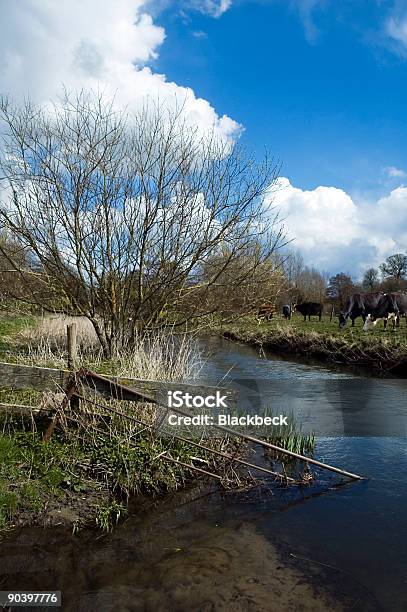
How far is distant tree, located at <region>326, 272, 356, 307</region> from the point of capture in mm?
37603

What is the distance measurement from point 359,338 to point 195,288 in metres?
8.71

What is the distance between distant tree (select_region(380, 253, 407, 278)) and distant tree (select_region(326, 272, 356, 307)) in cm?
423

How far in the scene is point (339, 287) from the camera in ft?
142

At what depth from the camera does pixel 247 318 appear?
11.3m

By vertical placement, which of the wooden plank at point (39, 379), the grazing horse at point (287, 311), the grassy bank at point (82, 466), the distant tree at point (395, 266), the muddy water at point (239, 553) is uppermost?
the distant tree at point (395, 266)

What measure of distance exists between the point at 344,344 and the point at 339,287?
27.8 m

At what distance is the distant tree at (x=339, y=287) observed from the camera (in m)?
37.6

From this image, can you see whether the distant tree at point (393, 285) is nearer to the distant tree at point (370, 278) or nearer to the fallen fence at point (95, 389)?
the distant tree at point (370, 278)

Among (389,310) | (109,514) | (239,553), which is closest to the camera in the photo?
(239,553)

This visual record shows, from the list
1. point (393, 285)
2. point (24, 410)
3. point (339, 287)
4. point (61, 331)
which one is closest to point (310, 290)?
point (339, 287)

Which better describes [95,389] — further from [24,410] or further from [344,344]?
[344,344]

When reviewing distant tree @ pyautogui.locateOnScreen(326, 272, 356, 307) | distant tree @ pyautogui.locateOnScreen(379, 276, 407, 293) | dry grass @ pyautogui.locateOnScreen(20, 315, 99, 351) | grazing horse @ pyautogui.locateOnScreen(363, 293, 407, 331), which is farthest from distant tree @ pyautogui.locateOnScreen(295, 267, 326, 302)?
dry grass @ pyautogui.locateOnScreen(20, 315, 99, 351)

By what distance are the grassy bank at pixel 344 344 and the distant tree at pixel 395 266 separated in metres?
33.2

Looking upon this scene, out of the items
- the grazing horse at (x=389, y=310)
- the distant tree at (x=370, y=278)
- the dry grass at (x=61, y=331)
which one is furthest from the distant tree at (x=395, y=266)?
the dry grass at (x=61, y=331)
